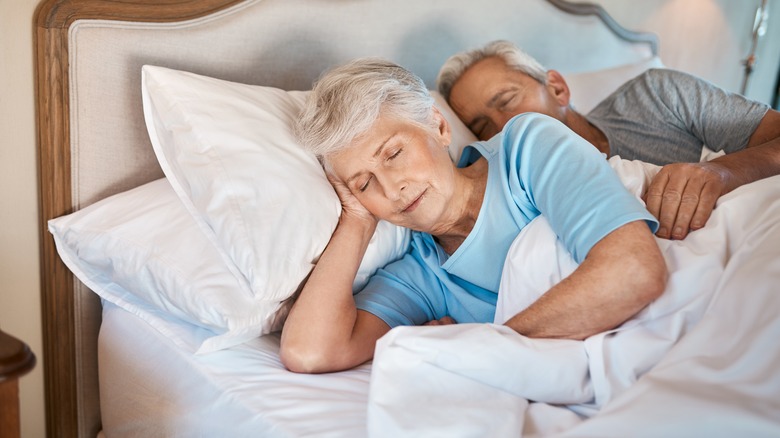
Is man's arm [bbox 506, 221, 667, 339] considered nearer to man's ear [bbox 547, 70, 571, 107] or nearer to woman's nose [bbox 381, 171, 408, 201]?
woman's nose [bbox 381, 171, 408, 201]

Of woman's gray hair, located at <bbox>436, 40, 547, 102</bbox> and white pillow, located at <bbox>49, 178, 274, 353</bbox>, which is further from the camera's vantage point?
woman's gray hair, located at <bbox>436, 40, 547, 102</bbox>

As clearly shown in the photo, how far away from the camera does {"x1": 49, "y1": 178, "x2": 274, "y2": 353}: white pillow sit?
1.26m

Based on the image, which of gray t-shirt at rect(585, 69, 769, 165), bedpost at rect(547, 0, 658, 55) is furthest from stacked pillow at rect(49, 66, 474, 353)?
bedpost at rect(547, 0, 658, 55)

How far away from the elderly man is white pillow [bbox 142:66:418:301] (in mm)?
634

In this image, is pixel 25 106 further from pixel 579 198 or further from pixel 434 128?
pixel 579 198

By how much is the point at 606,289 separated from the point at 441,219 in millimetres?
387

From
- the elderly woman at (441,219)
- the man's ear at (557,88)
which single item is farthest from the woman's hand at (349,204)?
the man's ear at (557,88)

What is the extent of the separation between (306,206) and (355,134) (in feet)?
A: 0.54

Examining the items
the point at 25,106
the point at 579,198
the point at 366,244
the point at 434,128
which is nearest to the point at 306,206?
the point at 366,244

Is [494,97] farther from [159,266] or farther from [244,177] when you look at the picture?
[159,266]

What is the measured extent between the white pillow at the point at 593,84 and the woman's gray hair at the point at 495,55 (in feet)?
1.33

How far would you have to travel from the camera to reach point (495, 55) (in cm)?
194

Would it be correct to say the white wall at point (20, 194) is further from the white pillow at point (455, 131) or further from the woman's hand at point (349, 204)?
the white pillow at point (455, 131)

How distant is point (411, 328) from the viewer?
104 centimetres
